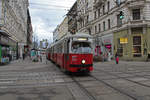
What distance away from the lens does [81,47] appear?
31.3ft

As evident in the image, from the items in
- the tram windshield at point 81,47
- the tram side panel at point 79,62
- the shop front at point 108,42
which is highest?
the shop front at point 108,42

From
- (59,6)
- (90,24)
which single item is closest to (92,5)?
(90,24)

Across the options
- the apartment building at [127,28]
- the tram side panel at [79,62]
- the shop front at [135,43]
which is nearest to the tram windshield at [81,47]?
the tram side panel at [79,62]

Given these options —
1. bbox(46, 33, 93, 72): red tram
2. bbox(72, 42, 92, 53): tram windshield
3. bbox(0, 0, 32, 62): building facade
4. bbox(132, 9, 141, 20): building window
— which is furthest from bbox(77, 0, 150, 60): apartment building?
bbox(0, 0, 32, 62): building facade

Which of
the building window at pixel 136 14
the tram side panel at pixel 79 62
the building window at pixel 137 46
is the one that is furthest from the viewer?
the building window at pixel 136 14

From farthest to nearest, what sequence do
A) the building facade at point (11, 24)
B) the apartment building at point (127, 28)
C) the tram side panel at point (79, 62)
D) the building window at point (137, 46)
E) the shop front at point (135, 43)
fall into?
the building window at point (137, 46), the apartment building at point (127, 28), the shop front at point (135, 43), the building facade at point (11, 24), the tram side panel at point (79, 62)

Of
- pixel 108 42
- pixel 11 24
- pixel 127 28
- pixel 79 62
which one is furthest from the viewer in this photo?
pixel 108 42

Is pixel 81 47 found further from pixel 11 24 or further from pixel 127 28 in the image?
pixel 11 24

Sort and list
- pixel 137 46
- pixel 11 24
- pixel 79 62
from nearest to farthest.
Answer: pixel 79 62 < pixel 137 46 < pixel 11 24

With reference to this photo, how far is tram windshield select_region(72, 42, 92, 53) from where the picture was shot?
9.39 metres

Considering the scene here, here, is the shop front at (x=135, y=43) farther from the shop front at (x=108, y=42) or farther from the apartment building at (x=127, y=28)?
the shop front at (x=108, y=42)

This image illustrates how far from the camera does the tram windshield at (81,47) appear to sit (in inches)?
370

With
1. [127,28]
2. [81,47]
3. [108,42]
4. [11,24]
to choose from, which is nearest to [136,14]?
[127,28]

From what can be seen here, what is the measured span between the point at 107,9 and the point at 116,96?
2719 cm
